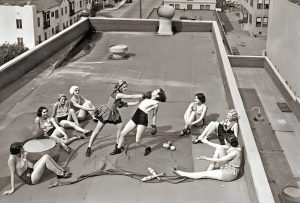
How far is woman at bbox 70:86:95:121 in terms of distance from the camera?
13423 millimetres

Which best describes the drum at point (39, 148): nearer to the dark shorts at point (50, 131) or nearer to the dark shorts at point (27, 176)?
the dark shorts at point (27, 176)

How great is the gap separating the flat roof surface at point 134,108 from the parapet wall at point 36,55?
0.41m

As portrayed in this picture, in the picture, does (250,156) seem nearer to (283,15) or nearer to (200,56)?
(200,56)

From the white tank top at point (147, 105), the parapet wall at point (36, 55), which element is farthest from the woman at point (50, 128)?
the parapet wall at point (36, 55)

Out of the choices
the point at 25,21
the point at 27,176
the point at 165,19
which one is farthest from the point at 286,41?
the point at 25,21

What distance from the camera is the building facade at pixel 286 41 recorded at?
26109 mm

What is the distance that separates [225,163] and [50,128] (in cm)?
438

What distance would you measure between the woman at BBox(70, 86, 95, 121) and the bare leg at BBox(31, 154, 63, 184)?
10.2 ft

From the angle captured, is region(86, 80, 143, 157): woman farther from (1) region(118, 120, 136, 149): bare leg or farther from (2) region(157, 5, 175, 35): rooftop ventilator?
(2) region(157, 5, 175, 35): rooftop ventilator

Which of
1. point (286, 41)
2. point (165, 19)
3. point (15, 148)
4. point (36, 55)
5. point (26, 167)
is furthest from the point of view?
point (286, 41)

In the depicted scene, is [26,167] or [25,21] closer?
[26,167]

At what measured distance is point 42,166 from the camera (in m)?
10.5

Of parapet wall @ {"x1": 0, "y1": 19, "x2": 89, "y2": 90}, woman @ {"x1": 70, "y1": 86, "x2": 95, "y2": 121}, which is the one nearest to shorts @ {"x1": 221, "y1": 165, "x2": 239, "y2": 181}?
woman @ {"x1": 70, "y1": 86, "x2": 95, "y2": 121}

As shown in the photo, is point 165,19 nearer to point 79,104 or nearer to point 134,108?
point 134,108
